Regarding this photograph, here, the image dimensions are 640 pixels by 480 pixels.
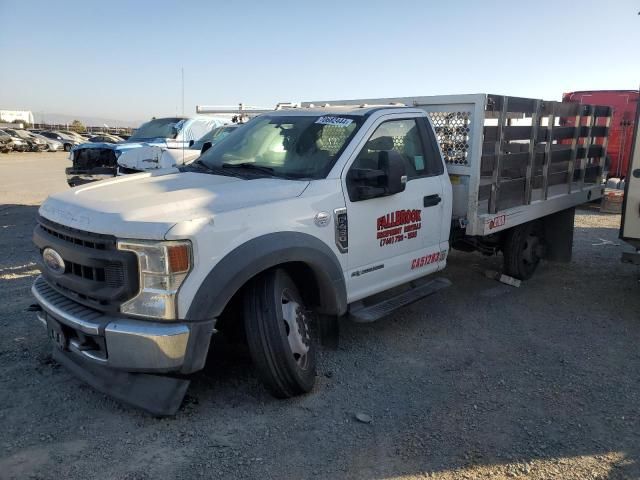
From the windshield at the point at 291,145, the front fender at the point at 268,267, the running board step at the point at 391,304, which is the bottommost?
the running board step at the point at 391,304

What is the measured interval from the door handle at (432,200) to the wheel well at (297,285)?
1369 mm

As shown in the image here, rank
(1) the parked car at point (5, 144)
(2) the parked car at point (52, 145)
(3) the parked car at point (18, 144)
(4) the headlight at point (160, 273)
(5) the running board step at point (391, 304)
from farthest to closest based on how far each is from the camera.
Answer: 1. (2) the parked car at point (52, 145)
2. (3) the parked car at point (18, 144)
3. (1) the parked car at point (5, 144)
4. (5) the running board step at point (391, 304)
5. (4) the headlight at point (160, 273)

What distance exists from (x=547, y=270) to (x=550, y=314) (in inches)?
73.0

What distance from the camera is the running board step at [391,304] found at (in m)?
4.27

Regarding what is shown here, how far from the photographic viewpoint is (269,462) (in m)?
3.03

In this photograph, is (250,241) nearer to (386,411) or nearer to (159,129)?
(386,411)

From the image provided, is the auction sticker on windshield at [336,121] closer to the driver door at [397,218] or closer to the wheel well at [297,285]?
the driver door at [397,218]

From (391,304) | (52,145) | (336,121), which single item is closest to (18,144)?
(52,145)

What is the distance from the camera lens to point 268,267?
11.3ft

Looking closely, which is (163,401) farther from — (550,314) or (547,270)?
→ (547,270)

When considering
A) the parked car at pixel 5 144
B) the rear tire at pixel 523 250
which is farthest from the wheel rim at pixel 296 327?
the parked car at pixel 5 144

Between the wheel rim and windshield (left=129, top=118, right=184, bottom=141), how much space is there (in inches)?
373

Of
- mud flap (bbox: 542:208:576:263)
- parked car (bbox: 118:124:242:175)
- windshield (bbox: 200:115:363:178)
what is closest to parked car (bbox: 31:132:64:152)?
parked car (bbox: 118:124:242:175)

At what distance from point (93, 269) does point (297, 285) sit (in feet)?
4.67
